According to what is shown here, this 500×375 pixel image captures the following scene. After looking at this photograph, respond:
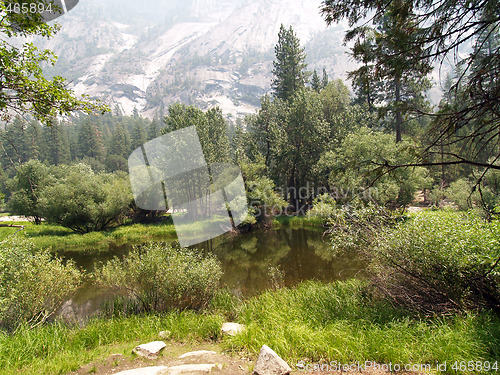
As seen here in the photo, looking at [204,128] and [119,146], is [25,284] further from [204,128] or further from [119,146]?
[119,146]

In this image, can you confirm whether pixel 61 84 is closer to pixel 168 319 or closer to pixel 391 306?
pixel 168 319

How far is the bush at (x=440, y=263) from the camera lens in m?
→ 5.23

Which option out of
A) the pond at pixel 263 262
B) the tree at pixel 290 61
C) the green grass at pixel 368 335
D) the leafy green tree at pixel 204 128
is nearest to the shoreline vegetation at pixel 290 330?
the green grass at pixel 368 335

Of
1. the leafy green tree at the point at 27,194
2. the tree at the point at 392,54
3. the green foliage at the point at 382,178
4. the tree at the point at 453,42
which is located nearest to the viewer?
the tree at the point at 453,42

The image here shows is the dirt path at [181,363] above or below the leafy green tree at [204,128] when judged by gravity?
below

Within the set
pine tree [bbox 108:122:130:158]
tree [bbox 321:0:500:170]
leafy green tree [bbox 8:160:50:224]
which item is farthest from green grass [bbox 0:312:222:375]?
pine tree [bbox 108:122:130:158]

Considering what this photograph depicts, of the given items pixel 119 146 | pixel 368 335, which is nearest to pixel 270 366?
pixel 368 335

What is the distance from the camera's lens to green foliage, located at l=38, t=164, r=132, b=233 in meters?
23.1

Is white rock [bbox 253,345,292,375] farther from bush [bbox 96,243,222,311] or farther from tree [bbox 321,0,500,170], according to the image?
bush [bbox 96,243,222,311]

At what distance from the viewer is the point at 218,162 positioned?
29.6 metres

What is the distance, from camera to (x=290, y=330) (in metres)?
5.59

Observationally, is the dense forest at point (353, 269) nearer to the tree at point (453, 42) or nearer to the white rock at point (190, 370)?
the tree at point (453, 42)

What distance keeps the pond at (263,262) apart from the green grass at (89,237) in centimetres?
188

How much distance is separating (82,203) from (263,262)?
60.0 ft
